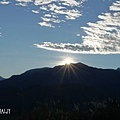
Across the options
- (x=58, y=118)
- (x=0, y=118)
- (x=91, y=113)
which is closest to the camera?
(x=58, y=118)

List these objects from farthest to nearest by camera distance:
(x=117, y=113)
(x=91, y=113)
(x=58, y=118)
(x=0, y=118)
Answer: (x=0, y=118) → (x=91, y=113) → (x=117, y=113) → (x=58, y=118)

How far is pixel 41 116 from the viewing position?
219 feet

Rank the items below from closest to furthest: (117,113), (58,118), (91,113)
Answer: (58,118)
(117,113)
(91,113)

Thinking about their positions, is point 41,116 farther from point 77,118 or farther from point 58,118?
point 77,118

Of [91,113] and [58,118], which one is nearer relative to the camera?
[58,118]

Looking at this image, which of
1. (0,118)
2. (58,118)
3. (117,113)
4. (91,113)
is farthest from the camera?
(0,118)

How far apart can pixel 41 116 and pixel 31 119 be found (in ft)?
8.25

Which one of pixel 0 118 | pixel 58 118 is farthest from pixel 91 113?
pixel 0 118

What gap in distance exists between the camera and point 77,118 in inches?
3036

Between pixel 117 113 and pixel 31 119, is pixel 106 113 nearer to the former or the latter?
pixel 117 113

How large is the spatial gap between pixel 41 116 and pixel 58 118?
424 cm

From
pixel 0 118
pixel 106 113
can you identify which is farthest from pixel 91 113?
pixel 0 118

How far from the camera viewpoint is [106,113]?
254 feet

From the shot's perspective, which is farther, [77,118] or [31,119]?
[77,118]
